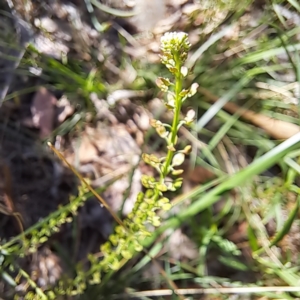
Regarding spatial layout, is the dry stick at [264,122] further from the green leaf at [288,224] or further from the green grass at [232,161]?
the green leaf at [288,224]

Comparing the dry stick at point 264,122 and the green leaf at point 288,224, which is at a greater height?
the dry stick at point 264,122

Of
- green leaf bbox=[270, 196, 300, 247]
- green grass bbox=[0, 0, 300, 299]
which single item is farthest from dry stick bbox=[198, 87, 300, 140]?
green leaf bbox=[270, 196, 300, 247]

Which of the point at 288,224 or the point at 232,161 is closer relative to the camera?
the point at 288,224

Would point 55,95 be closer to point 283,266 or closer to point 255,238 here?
point 255,238

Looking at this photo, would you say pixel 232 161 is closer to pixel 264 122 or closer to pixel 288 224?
pixel 264 122

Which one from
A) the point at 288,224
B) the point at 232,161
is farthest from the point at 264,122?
the point at 288,224

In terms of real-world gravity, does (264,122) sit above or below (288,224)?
above

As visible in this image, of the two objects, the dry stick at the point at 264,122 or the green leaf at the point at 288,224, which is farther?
the dry stick at the point at 264,122

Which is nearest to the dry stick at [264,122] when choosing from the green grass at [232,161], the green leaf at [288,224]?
the green grass at [232,161]

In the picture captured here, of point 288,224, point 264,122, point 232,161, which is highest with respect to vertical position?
point 264,122
